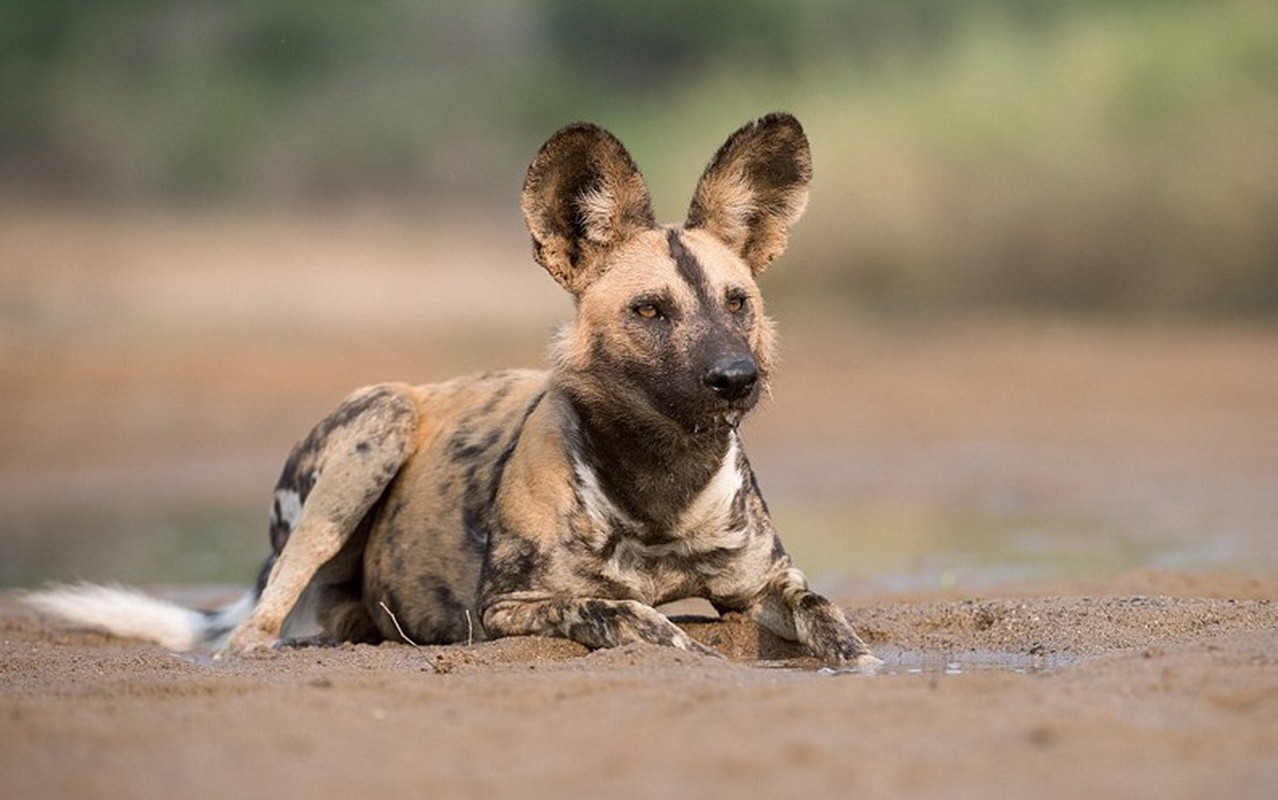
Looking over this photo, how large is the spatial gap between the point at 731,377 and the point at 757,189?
3.42ft

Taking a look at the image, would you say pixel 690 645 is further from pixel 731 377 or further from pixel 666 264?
pixel 666 264

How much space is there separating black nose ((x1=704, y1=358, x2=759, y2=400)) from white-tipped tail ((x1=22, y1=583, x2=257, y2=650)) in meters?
2.32

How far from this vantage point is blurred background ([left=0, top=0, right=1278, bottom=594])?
13016 mm

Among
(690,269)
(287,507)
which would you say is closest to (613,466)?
(690,269)

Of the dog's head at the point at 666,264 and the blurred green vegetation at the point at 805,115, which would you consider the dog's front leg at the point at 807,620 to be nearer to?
the dog's head at the point at 666,264

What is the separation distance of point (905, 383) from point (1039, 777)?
44.0 ft

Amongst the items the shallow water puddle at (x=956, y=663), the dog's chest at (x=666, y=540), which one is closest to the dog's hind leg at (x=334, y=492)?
the dog's chest at (x=666, y=540)

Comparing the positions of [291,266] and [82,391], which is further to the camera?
[291,266]

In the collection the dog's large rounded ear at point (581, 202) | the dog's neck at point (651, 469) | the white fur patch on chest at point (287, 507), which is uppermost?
the dog's large rounded ear at point (581, 202)

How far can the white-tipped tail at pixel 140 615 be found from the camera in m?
7.43

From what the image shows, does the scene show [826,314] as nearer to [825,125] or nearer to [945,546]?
[825,125]

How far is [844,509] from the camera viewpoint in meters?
12.3

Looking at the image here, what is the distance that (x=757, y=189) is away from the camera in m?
6.62

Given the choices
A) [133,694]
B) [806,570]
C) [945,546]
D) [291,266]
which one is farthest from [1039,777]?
[291,266]
